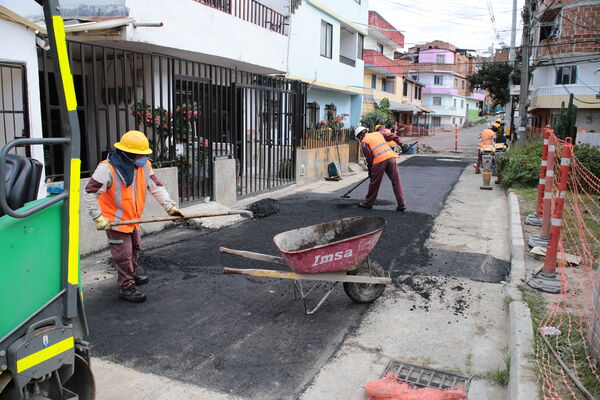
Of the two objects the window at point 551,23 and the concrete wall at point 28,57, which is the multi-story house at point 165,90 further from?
the window at point 551,23

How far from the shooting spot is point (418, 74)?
2463 inches

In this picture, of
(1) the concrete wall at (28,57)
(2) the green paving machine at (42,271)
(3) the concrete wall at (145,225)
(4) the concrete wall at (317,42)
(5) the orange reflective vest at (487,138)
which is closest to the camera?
(2) the green paving machine at (42,271)

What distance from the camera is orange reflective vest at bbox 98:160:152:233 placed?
473 cm

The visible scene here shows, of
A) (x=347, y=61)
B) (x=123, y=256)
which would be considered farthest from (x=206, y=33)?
(x=347, y=61)

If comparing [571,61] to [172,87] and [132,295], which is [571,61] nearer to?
[172,87]

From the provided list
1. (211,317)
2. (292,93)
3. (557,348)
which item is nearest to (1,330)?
(211,317)

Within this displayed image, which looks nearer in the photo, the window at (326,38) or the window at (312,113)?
the window at (326,38)

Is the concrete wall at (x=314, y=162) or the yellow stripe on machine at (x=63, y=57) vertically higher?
the yellow stripe on machine at (x=63, y=57)

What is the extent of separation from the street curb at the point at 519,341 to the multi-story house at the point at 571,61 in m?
23.9

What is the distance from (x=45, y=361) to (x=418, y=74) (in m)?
64.5

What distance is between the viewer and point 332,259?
Answer: 14.6ft

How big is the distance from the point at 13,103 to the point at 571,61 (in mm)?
30278

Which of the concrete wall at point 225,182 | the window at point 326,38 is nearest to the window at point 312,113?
the window at point 326,38

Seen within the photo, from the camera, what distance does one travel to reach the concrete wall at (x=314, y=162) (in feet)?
43.9
